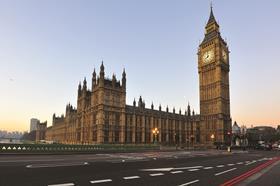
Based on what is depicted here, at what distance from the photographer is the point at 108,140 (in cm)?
9212

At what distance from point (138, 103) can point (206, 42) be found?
4585 centimetres

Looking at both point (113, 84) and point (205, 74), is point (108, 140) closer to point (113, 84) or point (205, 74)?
point (113, 84)

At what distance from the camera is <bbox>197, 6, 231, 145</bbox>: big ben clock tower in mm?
116725

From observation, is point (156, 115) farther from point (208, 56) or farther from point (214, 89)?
point (208, 56)

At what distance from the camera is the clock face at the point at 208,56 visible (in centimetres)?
12564

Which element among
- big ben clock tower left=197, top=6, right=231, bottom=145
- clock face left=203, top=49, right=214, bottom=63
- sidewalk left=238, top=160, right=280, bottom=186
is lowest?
sidewalk left=238, top=160, right=280, bottom=186

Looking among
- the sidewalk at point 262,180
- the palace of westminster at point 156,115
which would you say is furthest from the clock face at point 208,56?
the sidewalk at point 262,180

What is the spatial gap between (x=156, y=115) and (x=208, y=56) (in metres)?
39.7

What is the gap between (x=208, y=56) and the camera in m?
127

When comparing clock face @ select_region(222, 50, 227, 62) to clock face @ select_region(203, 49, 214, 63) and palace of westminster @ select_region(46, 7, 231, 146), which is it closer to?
palace of westminster @ select_region(46, 7, 231, 146)

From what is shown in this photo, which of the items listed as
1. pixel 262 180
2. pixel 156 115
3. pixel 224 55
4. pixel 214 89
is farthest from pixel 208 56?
pixel 262 180

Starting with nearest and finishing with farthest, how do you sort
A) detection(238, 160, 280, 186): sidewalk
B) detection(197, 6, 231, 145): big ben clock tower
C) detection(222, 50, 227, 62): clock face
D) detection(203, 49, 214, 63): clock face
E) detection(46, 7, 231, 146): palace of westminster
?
detection(238, 160, 280, 186): sidewalk → detection(46, 7, 231, 146): palace of westminster → detection(197, 6, 231, 145): big ben clock tower → detection(203, 49, 214, 63): clock face → detection(222, 50, 227, 62): clock face

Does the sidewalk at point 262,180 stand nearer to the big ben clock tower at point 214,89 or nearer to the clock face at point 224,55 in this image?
the big ben clock tower at point 214,89


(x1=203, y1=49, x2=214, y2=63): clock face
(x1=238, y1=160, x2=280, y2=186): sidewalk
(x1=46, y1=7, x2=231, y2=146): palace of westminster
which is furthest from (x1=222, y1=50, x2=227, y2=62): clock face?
(x1=238, y1=160, x2=280, y2=186): sidewalk
